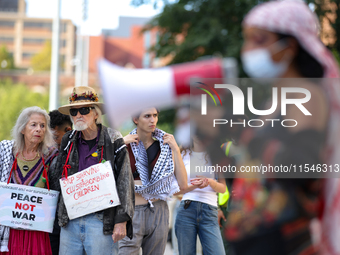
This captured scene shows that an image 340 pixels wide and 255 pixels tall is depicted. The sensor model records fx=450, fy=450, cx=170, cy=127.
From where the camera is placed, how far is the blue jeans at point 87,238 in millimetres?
3672

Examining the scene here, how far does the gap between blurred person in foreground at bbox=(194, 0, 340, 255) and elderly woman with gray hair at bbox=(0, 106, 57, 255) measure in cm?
269

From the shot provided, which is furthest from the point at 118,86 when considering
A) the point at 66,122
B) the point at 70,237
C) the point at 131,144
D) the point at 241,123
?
the point at 66,122

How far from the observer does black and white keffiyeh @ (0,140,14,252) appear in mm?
3877

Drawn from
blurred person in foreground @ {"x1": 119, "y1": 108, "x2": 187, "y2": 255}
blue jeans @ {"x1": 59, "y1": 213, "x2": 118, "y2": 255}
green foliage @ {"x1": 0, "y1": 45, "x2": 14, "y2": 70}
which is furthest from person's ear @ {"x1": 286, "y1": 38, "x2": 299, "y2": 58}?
green foliage @ {"x1": 0, "y1": 45, "x2": 14, "y2": 70}

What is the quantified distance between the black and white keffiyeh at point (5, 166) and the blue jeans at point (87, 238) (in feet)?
1.74

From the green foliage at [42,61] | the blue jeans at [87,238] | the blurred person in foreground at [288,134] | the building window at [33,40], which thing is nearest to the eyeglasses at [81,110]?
the blue jeans at [87,238]

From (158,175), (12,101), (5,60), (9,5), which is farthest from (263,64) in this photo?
(9,5)

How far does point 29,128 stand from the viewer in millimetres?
4156

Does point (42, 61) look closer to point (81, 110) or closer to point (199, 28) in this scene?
point (199, 28)

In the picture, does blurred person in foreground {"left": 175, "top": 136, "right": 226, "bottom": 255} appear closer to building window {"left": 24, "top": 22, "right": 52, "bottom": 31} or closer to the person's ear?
the person's ear

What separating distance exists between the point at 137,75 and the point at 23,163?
8.85 feet

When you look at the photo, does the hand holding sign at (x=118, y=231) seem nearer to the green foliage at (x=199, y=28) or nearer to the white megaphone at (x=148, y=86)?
the white megaphone at (x=148, y=86)

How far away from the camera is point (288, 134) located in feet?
5.22

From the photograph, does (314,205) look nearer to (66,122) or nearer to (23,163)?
(23,163)
